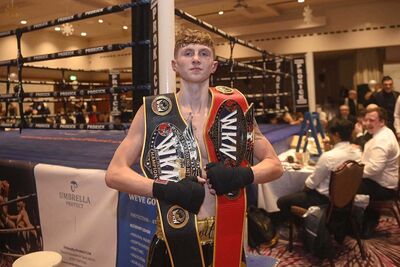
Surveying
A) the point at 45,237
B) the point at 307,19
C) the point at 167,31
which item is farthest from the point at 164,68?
the point at 307,19

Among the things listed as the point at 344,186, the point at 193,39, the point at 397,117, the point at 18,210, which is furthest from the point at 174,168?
the point at 397,117

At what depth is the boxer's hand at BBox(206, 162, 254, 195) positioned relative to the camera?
1.08 metres

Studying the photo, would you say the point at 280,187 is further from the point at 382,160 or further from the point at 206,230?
the point at 206,230

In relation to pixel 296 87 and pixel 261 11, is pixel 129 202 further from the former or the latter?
→ pixel 261 11

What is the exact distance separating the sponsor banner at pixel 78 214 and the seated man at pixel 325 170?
1.81 m

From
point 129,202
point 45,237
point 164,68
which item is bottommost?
point 45,237

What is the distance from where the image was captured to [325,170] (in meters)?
3.04

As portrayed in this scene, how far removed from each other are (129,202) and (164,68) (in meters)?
0.77

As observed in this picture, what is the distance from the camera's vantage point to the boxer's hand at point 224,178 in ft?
3.53

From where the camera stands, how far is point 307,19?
855cm

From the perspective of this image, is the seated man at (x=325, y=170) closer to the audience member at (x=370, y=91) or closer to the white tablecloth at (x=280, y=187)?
the white tablecloth at (x=280, y=187)

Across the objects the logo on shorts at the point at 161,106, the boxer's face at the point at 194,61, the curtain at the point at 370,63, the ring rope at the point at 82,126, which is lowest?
the ring rope at the point at 82,126

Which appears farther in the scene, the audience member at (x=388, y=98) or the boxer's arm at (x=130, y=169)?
the audience member at (x=388, y=98)

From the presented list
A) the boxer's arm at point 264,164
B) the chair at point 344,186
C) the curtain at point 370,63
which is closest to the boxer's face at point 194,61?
the boxer's arm at point 264,164
